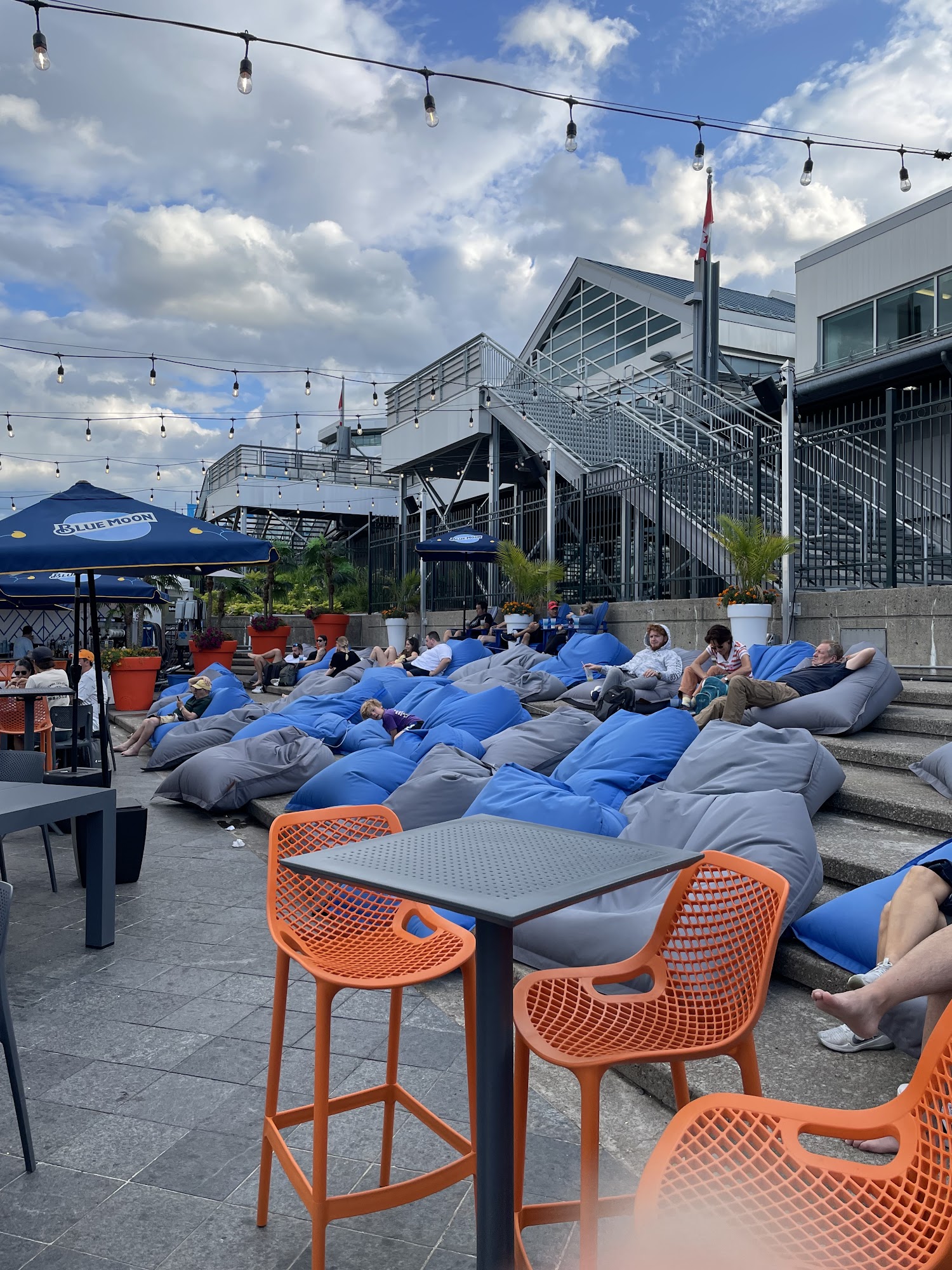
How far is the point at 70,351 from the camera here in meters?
13.8

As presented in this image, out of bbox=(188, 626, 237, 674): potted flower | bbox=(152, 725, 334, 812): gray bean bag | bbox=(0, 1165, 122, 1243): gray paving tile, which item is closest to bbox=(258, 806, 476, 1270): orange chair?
bbox=(0, 1165, 122, 1243): gray paving tile

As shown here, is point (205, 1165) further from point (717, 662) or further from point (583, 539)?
point (583, 539)

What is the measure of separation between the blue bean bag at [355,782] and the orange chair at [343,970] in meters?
2.50

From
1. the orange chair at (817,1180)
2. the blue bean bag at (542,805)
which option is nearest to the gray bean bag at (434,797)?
the blue bean bag at (542,805)

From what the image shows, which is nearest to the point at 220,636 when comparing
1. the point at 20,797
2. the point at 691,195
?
the point at 691,195

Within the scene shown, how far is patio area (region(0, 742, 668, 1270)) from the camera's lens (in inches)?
77.6

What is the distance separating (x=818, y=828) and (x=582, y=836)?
2535 millimetres

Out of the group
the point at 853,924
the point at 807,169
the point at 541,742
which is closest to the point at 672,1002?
the point at 853,924

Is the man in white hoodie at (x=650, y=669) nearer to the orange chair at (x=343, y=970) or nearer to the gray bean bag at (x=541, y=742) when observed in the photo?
the gray bean bag at (x=541, y=742)

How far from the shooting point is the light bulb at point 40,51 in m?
6.44

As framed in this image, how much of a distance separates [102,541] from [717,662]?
5.03 meters

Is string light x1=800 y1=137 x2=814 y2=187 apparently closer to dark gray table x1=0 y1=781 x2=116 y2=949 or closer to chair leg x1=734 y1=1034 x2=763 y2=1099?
dark gray table x1=0 y1=781 x2=116 y2=949

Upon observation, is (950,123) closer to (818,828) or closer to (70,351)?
(818,828)

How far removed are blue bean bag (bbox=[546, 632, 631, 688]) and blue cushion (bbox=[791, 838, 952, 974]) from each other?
6644mm
